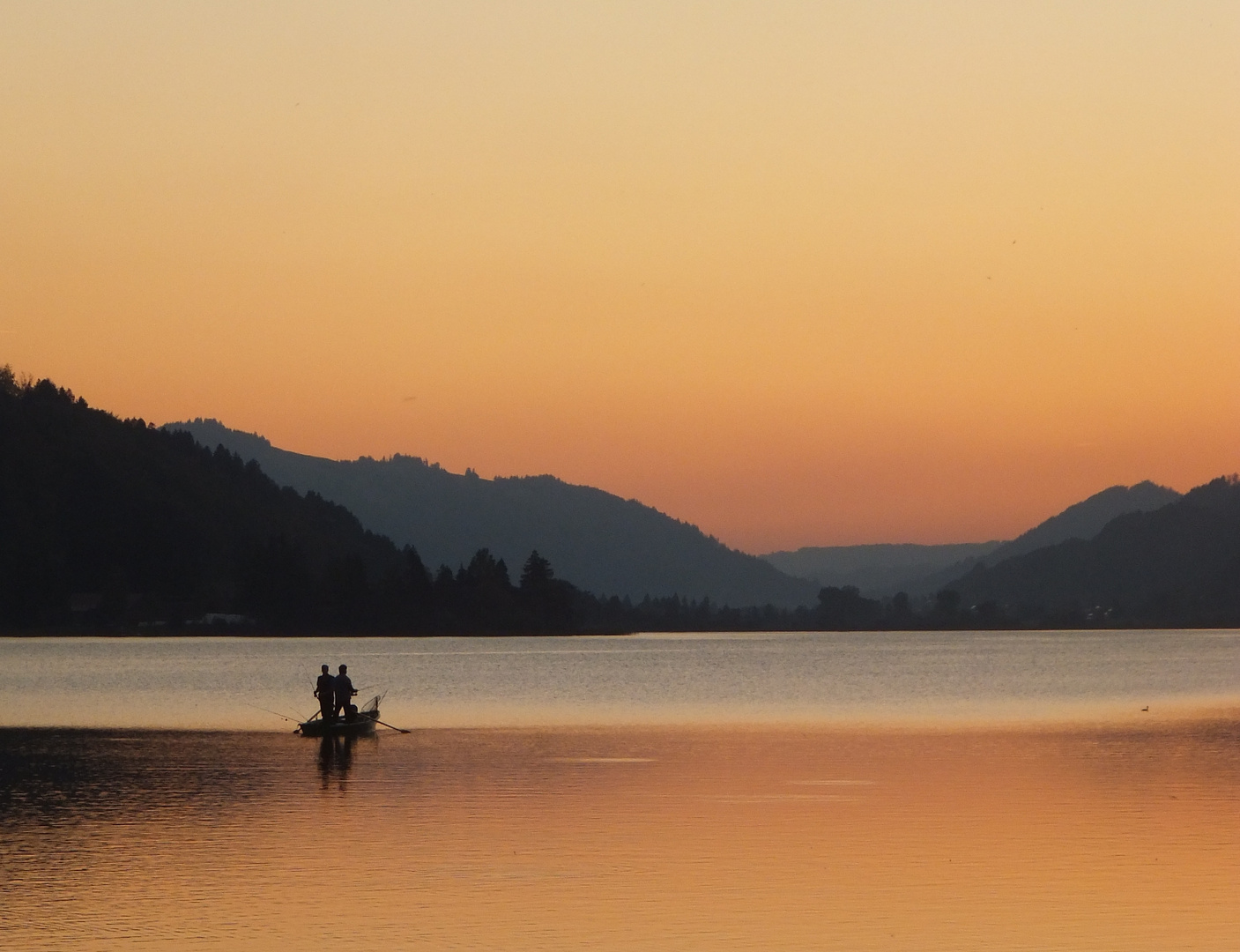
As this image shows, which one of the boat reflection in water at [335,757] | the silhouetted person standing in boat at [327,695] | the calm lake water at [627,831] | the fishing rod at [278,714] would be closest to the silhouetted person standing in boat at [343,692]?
the silhouetted person standing in boat at [327,695]

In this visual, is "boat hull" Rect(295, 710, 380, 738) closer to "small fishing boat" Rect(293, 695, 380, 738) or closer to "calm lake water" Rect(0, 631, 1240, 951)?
"small fishing boat" Rect(293, 695, 380, 738)

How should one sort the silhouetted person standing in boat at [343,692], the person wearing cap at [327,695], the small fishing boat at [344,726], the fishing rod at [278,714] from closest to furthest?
the small fishing boat at [344,726] < the person wearing cap at [327,695] < the silhouetted person standing in boat at [343,692] < the fishing rod at [278,714]

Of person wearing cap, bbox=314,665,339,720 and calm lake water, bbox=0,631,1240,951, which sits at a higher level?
person wearing cap, bbox=314,665,339,720

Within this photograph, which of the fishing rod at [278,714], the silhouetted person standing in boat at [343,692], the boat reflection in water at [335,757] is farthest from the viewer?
the fishing rod at [278,714]

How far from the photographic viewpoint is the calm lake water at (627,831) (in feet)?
65.3

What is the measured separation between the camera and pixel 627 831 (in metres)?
27.5

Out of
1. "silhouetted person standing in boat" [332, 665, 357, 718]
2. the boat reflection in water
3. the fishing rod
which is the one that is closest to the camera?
the boat reflection in water

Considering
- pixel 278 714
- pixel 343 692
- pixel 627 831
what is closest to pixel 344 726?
pixel 343 692

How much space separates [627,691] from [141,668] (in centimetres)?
4669

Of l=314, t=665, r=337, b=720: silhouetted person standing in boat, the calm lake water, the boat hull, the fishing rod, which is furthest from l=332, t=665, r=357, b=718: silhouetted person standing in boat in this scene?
the fishing rod

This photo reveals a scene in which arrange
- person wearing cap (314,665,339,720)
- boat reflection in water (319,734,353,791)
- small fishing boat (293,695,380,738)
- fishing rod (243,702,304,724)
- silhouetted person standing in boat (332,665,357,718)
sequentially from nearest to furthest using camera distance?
boat reflection in water (319,734,353,791) → small fishing boat (293,695,380,738) → person wearing cap (314,665,339,720) → silhouetted person standing in boat (332,665,357,718) → fishing rod (243,702,304,724)

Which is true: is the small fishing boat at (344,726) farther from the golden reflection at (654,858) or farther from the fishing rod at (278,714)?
the fishing rod at (278,714)

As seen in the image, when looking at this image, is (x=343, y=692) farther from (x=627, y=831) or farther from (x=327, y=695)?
(x=627, y=831)

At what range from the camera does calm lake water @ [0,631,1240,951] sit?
19891mm
